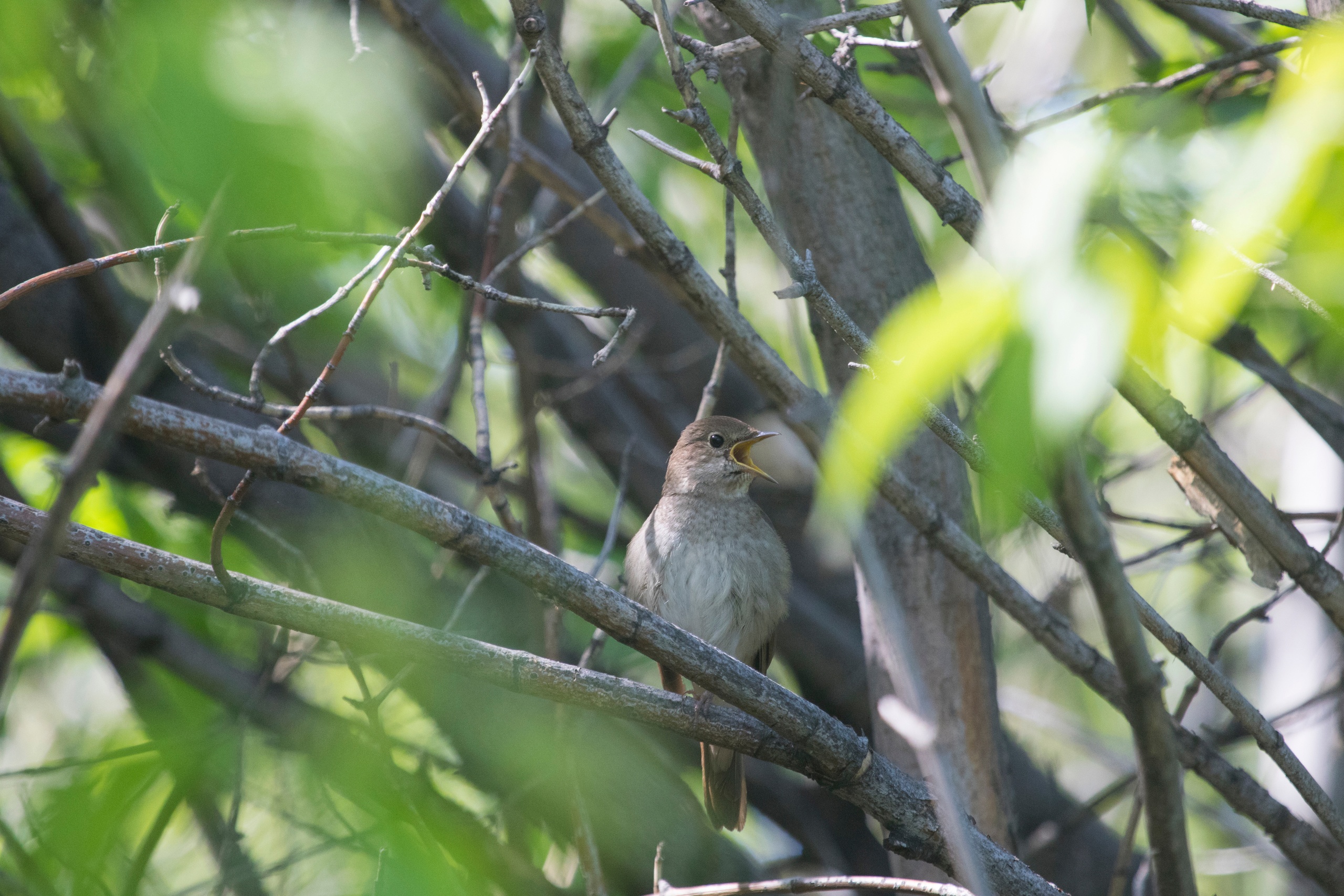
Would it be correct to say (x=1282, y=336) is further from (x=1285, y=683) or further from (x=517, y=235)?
(x=517, y=235)

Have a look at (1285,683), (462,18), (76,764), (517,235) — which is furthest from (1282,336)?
(76,764)

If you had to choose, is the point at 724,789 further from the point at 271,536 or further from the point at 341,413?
the point at 341,413

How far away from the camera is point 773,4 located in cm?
386

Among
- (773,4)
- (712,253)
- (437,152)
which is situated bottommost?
(773,4)

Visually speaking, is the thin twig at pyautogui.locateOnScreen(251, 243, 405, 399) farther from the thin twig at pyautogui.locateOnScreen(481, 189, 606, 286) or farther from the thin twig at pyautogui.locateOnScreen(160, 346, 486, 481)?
the thin twig at pyautogui.locateOnScreen(481, 189, 606, 286)

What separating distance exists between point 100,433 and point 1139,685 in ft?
5.20

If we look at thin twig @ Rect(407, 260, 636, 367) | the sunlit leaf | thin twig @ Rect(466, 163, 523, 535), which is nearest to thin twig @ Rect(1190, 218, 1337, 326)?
the sunlit leaf

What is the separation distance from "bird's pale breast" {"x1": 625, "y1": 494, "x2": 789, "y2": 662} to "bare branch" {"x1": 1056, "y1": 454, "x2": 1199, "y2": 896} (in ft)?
9.39

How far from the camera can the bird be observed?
4773 mm

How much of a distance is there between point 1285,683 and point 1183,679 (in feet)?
10.2

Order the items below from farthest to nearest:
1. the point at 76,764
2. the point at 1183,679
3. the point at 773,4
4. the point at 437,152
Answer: the point at 1183,679 → the point at 437,152 → the point at 773,4 → the point at 76,764

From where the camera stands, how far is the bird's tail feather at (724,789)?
15.5 feet

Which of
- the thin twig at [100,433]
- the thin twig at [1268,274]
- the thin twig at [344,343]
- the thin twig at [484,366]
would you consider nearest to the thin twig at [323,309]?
the thin twig at [344,343]

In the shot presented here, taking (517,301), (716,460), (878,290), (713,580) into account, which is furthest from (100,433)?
(716,460)
